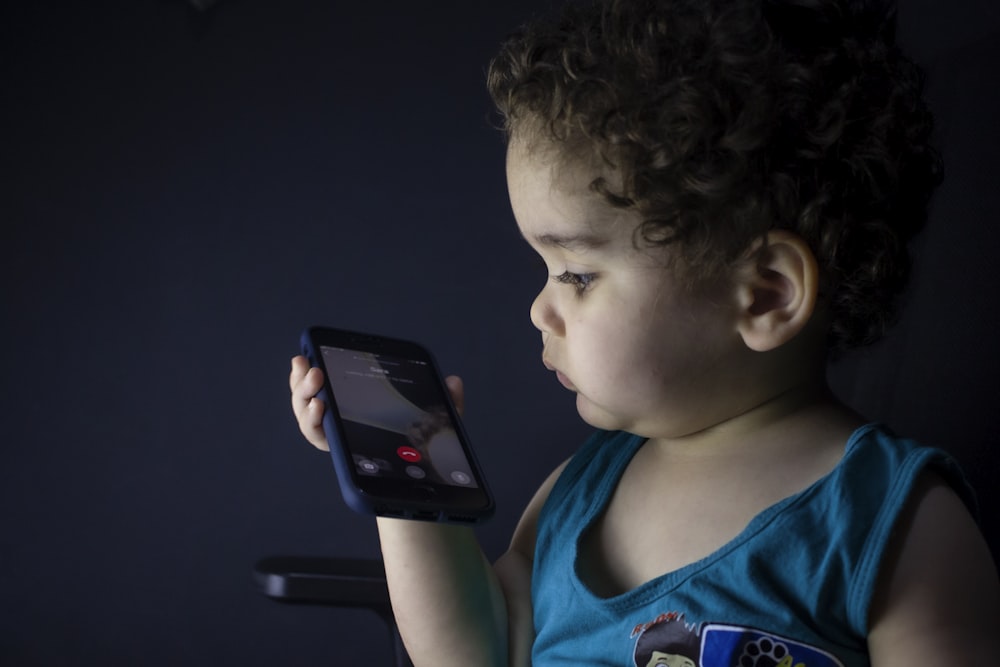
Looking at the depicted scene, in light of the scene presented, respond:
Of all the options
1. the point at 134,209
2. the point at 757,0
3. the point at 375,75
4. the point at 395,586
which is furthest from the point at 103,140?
the point at 757,0

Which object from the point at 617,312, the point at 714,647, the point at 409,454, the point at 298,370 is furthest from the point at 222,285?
the point at 714,647

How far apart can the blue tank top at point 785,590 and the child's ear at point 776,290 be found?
9 cm

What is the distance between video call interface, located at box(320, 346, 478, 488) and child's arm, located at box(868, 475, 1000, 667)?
30 centimetres

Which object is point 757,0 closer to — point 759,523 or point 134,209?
point 759,523

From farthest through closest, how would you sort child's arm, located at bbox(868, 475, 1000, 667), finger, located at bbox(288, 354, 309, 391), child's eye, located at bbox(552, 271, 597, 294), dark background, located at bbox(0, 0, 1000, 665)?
dark background, located at bbox(0, 0, 1000, 665), finger, located at bbox(288, 354, 309, 391), child's eye, located at bbox(552, 271, 597, 294), child's arm, located at bbox(868, 475, 1000, 667)

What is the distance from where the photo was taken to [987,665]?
2.03 ft

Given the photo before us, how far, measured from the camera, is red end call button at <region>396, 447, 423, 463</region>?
0.77 m

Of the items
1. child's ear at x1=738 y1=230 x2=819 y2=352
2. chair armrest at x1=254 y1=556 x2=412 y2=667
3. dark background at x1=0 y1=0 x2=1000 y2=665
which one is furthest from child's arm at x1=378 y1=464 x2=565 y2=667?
dark background at x1=0 y1=0 x2=1000 y2=665

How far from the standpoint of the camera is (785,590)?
27.0 inches

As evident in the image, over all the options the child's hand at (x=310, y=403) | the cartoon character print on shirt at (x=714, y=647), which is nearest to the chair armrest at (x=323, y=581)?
the child's hand at (x=310, y=403)

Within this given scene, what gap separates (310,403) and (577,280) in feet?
0.77

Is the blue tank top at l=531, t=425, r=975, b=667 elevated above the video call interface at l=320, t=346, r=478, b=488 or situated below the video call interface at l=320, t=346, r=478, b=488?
below

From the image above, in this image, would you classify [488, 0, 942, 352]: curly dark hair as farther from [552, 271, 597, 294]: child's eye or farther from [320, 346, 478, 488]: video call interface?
[320, 346, 478, 488]: video call interface

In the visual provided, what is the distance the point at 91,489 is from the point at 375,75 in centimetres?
55
